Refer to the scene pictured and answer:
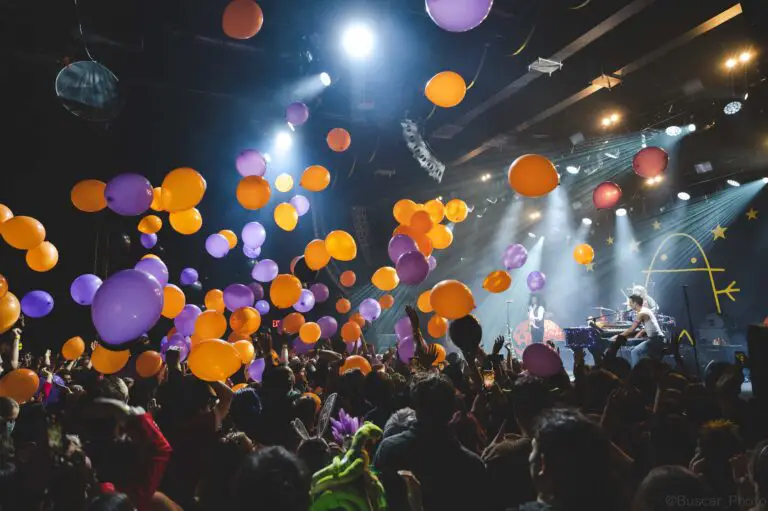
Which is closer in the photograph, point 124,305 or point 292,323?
point 124,305

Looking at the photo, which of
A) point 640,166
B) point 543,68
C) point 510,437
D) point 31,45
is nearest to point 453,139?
point 543,68

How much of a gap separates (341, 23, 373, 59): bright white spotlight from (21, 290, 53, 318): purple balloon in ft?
16.5

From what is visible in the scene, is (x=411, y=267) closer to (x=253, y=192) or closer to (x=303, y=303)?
(x=253, y=192)

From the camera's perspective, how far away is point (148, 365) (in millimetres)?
4023

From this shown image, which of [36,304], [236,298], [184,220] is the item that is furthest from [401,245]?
[36,304]

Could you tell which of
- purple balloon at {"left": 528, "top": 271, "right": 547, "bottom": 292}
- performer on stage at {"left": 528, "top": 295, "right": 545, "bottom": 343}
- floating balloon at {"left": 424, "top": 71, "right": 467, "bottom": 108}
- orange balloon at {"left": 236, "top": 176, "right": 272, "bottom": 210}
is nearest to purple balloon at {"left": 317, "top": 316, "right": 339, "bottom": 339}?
orange balloon at {"left": 236, "top": 176, "right": 272, "bottom": 210}

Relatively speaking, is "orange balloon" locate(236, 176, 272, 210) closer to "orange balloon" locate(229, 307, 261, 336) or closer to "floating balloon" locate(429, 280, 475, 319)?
"orange balloon" locate(229, 307, 261, 336)

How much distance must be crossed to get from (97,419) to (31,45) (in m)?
6.27

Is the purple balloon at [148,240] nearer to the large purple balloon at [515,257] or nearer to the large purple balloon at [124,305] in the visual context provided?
the large purple balloon at [124,305]

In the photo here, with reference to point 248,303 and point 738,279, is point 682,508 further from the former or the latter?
point 738,279

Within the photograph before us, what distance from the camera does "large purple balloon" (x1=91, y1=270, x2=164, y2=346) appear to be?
306 centimetres

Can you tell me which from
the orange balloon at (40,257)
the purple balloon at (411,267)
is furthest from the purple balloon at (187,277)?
the purple balloon at (411,267)

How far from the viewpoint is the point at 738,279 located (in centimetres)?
981

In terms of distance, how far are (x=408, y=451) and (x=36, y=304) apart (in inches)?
235
